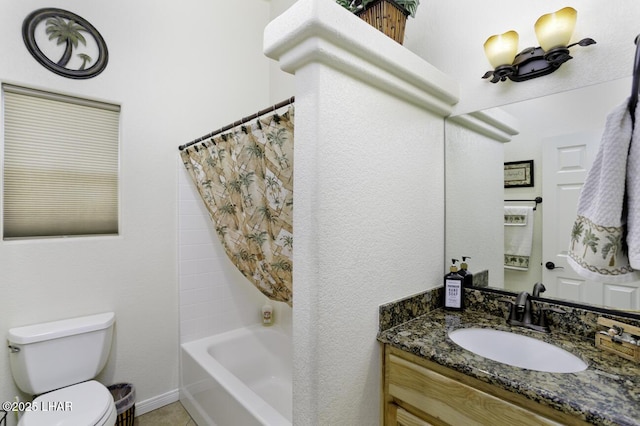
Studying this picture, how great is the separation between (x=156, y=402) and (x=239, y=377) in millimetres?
575

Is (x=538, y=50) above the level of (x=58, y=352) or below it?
above

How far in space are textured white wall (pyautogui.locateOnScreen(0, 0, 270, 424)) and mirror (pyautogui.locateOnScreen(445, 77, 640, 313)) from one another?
1.87 m

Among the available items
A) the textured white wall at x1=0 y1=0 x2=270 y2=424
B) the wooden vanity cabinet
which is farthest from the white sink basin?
the textured white wall at x1=0 y1=0 x2=270 y2=424

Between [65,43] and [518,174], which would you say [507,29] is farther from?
[65,43]

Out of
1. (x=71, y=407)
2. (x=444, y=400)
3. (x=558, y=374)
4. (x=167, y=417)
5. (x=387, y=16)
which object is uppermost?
(x=387, y=16)

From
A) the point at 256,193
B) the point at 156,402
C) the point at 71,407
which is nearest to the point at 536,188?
the point at 256,193

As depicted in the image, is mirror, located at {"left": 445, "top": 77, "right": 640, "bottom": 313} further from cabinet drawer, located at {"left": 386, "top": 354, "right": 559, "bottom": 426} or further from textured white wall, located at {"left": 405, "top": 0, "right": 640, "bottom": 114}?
cabinet drawer, located at {"left": 386, "top": 354, "right": 559, "bottom": 426}

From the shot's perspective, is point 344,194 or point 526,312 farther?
point 526,312

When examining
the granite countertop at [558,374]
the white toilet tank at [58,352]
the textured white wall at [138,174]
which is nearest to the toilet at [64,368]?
the white toilet tank at [58,352]

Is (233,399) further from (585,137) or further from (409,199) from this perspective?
(585,137)

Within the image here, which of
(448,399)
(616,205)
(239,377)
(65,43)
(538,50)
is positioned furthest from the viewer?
(239,377)

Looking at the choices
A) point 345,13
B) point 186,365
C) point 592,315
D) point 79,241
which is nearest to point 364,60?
point 345,13

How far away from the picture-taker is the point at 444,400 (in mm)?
1050

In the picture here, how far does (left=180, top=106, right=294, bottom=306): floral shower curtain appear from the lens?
142cm
